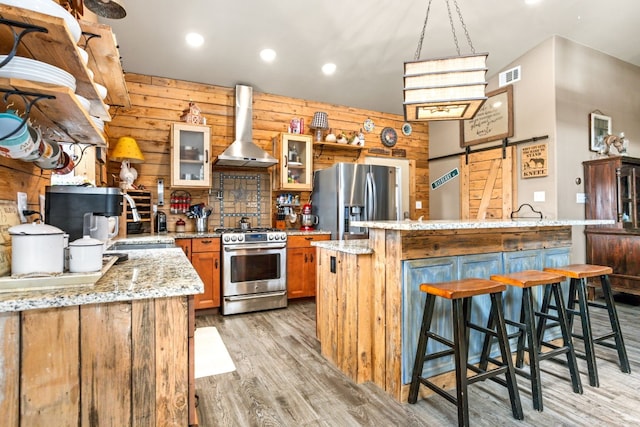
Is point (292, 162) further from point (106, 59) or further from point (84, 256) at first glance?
point (84, 256)

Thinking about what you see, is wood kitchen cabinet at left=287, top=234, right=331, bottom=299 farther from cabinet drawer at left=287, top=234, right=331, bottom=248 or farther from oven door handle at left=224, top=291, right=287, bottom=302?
oven door handle at left=224, top=291, right=287, bottom=302

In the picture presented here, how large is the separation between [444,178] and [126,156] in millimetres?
4655

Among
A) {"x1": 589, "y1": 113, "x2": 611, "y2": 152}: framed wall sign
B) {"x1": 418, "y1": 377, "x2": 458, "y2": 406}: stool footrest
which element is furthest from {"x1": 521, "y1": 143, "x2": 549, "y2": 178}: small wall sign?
{"x1": 418, "y1": 377, "x2": 458, "y2": 406}: stool footrest

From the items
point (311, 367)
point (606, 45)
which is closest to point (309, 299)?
point (311, 367)

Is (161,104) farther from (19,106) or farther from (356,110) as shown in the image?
(19,106)

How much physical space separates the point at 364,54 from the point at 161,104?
253 cm

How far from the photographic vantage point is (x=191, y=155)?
163 inches

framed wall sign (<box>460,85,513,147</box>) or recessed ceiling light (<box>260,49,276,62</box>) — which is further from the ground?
recessed ceiling light (<box>260,49,276,62</box>)

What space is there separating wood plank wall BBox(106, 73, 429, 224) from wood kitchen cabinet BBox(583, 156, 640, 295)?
303 centimetres

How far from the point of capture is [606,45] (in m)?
4.64

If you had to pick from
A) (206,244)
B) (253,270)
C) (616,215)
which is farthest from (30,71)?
(616,215)

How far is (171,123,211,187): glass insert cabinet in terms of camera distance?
158 inches

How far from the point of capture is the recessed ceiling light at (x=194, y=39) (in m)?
3.65

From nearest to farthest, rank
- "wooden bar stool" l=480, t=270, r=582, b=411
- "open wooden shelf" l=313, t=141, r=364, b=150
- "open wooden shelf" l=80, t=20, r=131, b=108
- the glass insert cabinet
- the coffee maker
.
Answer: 1. "open wooden shelf" l=80, t=20, r=131, b=108
2. the coffee maker
3. "wooden bar stool" l=480, t=270, r=582, b=411
4. the glass insert cabinet
5. "open wooden shelf" l=313, t=141, r=364, b=150
